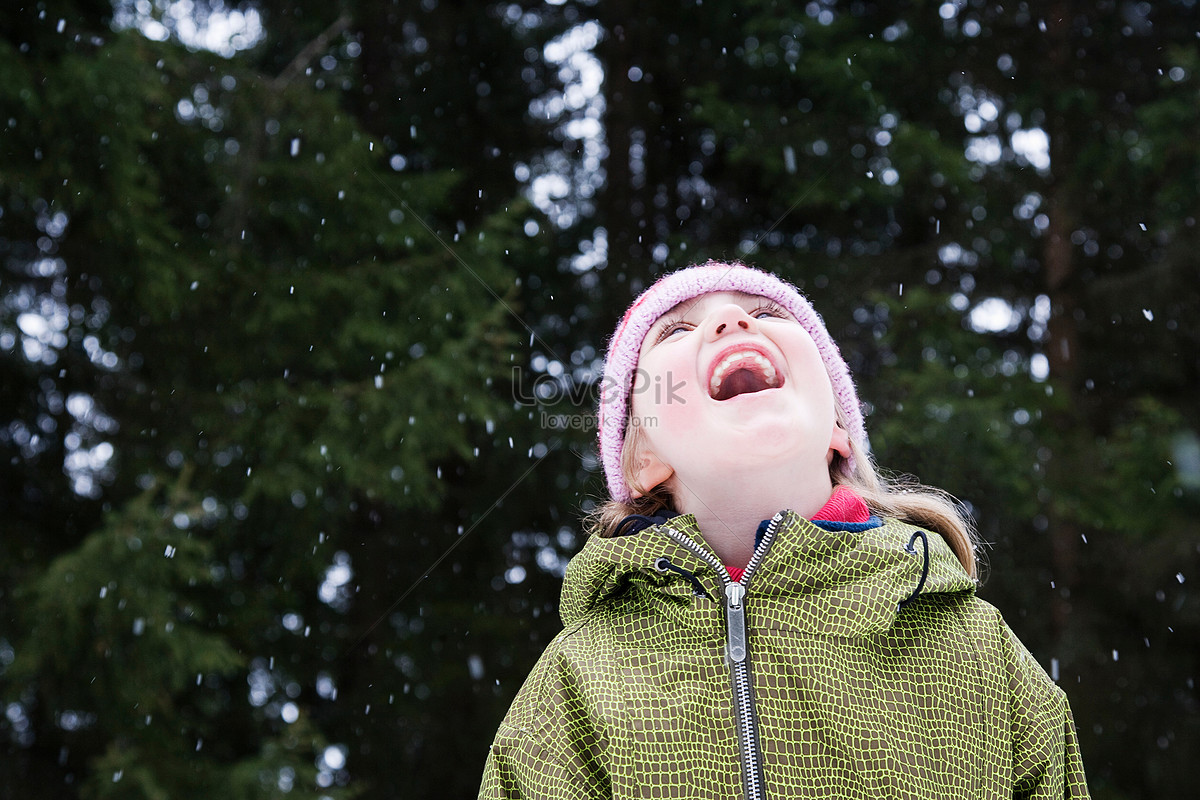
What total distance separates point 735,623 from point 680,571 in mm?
121

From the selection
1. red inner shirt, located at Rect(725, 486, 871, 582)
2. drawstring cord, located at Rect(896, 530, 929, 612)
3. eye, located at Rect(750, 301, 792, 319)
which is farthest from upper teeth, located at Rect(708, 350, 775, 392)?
drawstring cord, located at Rect(896, 530, 929, 612)

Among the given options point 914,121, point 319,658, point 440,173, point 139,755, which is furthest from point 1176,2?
point 139,755

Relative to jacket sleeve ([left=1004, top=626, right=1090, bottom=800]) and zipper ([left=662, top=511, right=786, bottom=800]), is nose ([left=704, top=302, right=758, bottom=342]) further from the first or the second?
jacket sleeve ([left=1004, top=626, right=1090, bottom=800])

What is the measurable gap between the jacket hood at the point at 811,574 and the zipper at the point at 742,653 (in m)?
0.01

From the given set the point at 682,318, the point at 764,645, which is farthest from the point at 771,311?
the point at 764,645

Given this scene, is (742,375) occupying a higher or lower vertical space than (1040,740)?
higher

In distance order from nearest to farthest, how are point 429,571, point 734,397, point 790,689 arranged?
point 790,689 < point 734,397 < point 429,571

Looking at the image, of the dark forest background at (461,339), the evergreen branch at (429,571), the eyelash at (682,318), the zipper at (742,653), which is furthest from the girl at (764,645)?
the evergreen branch at (429,571)

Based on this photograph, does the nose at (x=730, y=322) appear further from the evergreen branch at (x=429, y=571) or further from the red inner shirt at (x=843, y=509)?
the evergreen branch at (x=429, y=571)

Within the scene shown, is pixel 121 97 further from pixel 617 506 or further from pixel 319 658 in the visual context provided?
pixel 617 506

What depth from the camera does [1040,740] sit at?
4.64ft

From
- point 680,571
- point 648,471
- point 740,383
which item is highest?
point 740,383

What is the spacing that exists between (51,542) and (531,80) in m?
4.27

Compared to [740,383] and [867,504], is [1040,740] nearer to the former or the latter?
[867,504]
